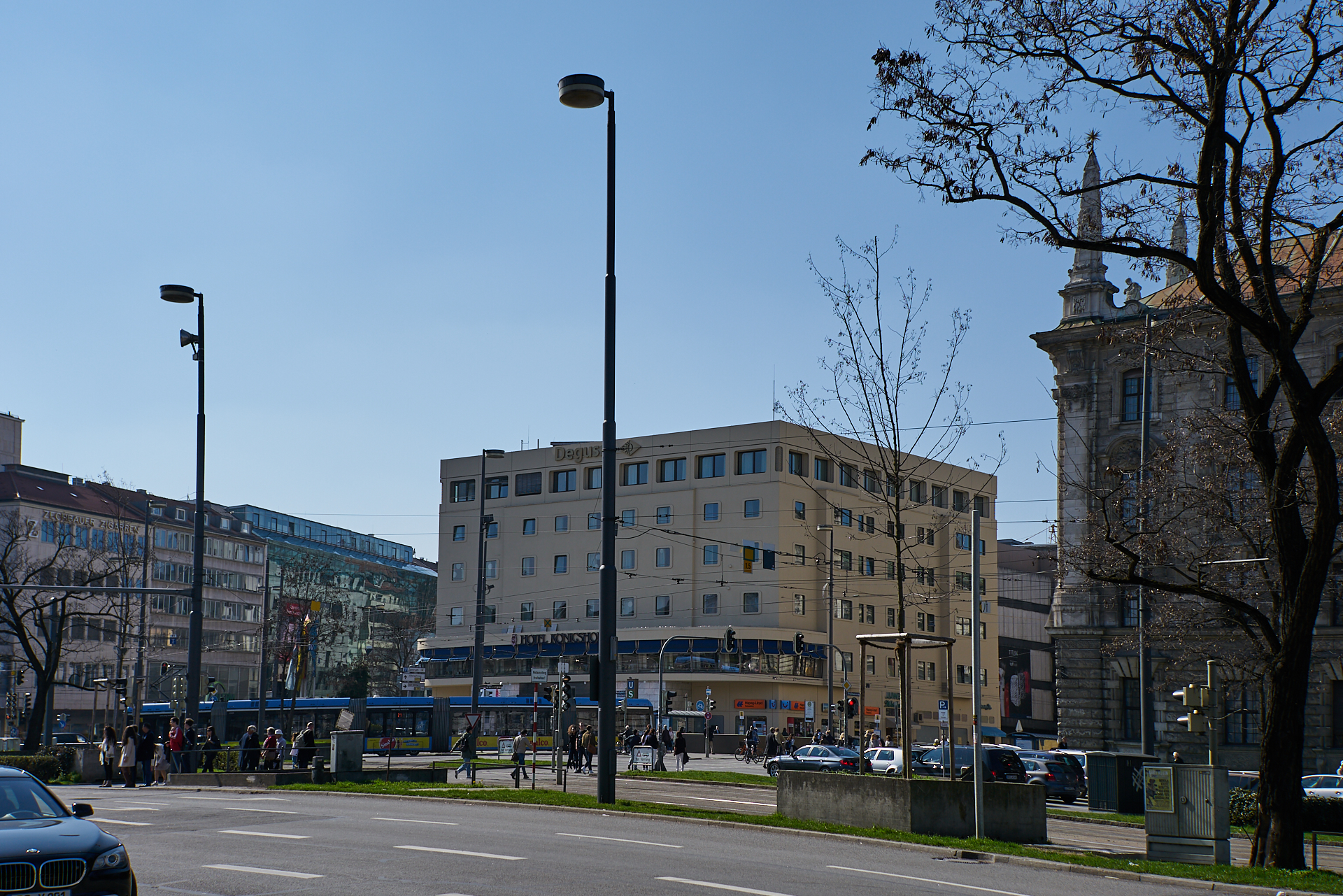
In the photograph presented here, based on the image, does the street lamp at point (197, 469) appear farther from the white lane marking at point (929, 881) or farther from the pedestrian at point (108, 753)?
the white lane marking at point (929, 881)

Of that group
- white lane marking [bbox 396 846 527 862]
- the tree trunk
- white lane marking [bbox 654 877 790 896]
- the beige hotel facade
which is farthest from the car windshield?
the beige hotel facade

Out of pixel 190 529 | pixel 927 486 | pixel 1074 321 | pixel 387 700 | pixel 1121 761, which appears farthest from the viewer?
pixel 190 529

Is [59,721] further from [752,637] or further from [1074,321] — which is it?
[1074,321]

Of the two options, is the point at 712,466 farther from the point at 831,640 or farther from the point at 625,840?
the point at 625,840

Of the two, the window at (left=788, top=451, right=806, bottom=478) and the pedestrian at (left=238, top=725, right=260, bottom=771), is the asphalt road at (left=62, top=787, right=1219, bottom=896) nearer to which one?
the pedestrian at (left=238, top=725, right=260, bottom=771)

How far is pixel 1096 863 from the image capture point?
17.5 metres

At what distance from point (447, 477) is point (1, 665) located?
32.8 m

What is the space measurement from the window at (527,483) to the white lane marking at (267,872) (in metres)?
83.6

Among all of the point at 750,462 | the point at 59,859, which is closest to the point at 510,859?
the point at 59,859

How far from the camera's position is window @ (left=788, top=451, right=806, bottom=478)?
87812 millimetres

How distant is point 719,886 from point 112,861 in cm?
536

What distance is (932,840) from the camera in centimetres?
1892

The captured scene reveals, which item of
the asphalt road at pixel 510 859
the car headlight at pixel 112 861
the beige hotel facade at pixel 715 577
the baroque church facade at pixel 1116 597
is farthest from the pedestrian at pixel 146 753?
the beige hotel facade at pixel 715 577

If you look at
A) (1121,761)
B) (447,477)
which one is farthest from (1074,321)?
(447,477)
